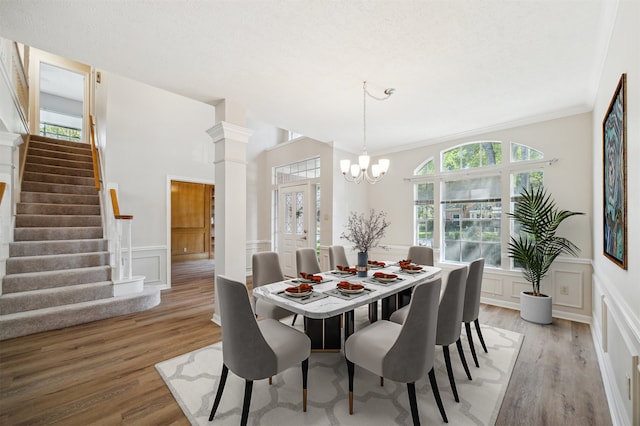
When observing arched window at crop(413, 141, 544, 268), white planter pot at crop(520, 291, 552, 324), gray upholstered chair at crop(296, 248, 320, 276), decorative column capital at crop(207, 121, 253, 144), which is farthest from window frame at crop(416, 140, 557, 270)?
decorative column capital at crop(207, 121, 253, 144)

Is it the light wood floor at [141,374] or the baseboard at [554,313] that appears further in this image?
the baseboard at [554,313]

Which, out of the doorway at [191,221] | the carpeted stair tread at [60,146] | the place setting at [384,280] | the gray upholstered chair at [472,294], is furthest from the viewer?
the doorway at [191,221]

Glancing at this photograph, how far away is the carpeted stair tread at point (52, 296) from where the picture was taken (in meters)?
3.03

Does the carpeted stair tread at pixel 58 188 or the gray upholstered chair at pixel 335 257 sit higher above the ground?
Result: the carpeted stair tread at pixel 58 188

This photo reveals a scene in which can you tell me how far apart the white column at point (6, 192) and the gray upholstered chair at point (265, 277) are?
3.02 metres

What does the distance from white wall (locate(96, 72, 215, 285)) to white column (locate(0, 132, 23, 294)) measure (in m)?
1.07

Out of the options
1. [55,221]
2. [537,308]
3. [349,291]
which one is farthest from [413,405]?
[55,221]

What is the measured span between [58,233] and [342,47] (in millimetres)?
4585

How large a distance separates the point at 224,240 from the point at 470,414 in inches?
106

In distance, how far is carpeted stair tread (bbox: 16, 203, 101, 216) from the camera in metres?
4.07

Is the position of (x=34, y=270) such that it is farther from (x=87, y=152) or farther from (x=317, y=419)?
(x=317, y=419)

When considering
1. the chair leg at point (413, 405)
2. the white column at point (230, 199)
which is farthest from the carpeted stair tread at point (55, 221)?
the chair leg at point (413, 405)

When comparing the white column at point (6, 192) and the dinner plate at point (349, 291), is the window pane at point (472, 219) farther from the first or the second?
the white column at point (6, 192)

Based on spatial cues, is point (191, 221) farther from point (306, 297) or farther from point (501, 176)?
point (501, 176)
